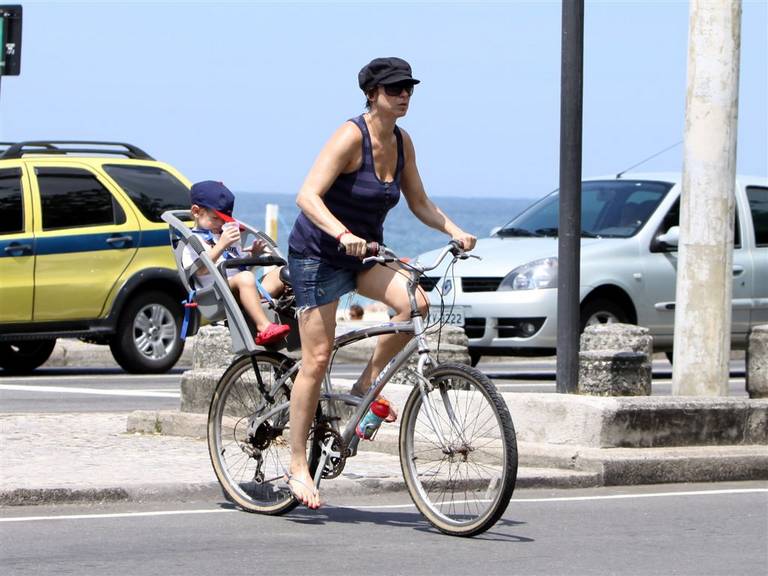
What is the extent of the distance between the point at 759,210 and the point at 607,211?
5.52 feet

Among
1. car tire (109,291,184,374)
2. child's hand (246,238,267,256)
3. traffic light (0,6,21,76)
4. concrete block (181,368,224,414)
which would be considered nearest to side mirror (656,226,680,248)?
car tire (109,291,184,374)

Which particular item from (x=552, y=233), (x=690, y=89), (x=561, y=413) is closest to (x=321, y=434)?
(x=561, y=413)

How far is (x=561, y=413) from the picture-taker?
359 inches

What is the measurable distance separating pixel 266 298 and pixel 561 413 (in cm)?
206

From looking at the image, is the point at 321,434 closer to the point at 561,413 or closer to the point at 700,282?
the point at 561,413

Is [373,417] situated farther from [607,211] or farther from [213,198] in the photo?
[607,211]

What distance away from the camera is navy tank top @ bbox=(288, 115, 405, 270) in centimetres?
711

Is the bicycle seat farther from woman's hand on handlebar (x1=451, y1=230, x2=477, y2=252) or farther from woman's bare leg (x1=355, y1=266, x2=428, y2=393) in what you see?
woman's hand on handlebar (x1=451, y1=230, x2=477, y2=252)

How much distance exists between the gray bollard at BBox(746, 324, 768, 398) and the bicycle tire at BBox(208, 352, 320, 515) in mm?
3688

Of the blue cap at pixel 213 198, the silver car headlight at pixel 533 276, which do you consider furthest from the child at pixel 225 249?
the silver car headlight at pixel 533 276

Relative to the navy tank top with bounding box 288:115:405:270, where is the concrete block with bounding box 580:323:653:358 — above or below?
below

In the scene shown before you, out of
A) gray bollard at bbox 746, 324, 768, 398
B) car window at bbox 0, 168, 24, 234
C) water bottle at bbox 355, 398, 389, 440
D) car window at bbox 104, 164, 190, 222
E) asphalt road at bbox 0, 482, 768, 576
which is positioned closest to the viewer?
asphalt road at bbox 0, 482, 768, 576

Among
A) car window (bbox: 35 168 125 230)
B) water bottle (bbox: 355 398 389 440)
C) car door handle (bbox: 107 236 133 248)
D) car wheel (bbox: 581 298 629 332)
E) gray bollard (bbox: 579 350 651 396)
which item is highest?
car window (bbox: 35 168 125 230)

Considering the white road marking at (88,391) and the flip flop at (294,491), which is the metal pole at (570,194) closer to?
the flip flop at (294,491)
